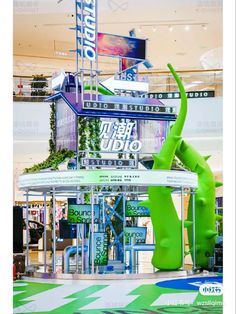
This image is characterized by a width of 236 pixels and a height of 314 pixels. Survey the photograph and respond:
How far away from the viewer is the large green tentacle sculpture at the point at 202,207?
31.1 feet

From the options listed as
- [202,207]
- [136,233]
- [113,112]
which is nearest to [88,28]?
[113,112]

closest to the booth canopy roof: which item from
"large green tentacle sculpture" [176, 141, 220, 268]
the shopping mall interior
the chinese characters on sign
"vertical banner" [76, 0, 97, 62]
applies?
the shopping mall interior

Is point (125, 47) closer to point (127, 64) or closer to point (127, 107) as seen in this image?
point (127, 64)

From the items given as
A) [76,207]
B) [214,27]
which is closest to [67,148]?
[76,207]

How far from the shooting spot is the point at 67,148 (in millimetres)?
9672

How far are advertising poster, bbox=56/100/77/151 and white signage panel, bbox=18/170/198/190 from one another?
116 centimetres

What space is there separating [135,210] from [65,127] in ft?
5.29

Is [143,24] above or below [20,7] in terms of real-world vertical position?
above

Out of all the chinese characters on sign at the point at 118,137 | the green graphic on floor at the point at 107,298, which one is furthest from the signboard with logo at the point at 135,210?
the green graphic on floor at the point at 107,298

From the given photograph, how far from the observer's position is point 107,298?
6.32 metres

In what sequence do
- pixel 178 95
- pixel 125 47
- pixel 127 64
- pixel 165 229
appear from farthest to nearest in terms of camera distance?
pixel 178 95 → pixel 127 64 → pixel 125 47 → pixel 165 229
